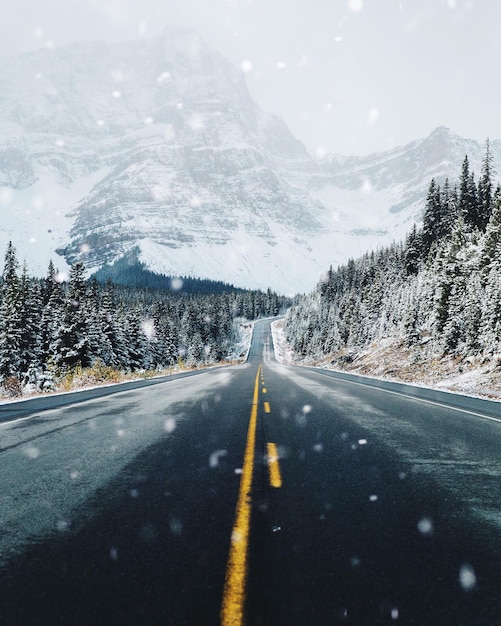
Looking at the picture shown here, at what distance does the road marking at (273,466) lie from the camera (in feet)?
15.0

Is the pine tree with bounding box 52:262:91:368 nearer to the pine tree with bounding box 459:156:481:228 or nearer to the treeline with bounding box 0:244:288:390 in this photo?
the treeline with bounding box 0:244:288:390

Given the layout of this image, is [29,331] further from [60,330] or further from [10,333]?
[60,330]

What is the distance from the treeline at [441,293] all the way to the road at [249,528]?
769 inches

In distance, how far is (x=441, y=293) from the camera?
32531 mm

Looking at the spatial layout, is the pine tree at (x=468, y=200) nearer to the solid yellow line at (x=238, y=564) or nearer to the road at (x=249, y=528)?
the road at (x=249, y=528)

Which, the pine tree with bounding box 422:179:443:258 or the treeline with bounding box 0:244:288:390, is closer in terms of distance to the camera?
the treeline with bounding box 0:244:288:390

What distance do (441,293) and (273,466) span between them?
30947 mm

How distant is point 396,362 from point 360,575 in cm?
3223

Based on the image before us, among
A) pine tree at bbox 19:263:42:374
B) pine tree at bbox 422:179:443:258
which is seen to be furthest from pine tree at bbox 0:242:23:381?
pine tree at bbox 422:179:443:258

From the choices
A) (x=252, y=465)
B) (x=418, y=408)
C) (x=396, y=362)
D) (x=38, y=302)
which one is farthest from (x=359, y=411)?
(x=38, y=302)

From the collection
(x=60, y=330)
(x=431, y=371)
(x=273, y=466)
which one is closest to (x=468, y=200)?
(x=431, y=371)

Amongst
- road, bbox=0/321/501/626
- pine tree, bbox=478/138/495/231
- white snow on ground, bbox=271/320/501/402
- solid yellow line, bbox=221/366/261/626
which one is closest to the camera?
solid yellow line, bbox=221/366/261/626

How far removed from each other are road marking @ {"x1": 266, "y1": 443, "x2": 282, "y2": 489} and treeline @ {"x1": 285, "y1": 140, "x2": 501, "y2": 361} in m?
19.4

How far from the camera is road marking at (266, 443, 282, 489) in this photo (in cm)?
457
